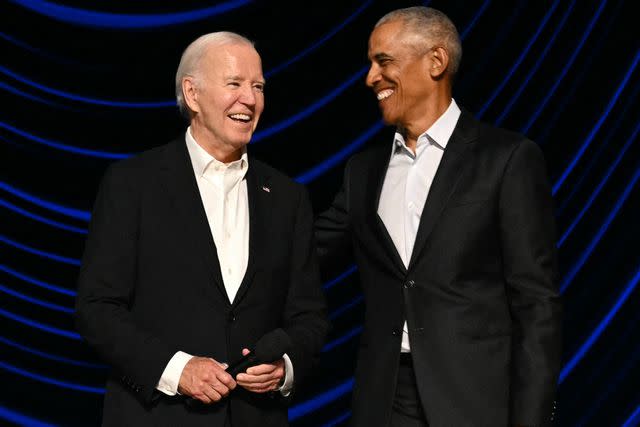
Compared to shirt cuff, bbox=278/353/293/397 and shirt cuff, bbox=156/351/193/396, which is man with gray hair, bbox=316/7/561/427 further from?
shirt cuff, bbox=156/351/193/396

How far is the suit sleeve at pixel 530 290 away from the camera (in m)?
2.43

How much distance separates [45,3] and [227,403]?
73.3 inches

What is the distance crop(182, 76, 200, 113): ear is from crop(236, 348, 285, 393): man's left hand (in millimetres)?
657

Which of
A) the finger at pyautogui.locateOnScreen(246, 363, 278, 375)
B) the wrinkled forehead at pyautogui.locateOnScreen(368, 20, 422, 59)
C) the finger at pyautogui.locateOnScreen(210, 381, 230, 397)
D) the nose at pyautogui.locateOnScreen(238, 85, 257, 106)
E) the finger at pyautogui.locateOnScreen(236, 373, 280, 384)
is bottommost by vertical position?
the finger at pyautogui.locateOnScreen(210, 381, 230, 397)

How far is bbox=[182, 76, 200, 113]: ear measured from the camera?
259 centimetres

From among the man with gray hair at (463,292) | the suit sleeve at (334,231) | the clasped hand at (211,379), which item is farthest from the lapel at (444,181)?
the clasped hand at (211,379)

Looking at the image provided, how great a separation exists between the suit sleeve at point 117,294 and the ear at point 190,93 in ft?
0.85

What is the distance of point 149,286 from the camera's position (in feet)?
7.88

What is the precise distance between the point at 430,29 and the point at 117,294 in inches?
42.7

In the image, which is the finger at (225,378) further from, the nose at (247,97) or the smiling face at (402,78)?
the smiling face at (402,78)

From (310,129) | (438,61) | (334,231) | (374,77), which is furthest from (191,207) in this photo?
(310,129)

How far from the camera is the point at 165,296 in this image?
2.39 m

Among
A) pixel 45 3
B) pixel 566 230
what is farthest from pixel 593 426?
pixel 45 3

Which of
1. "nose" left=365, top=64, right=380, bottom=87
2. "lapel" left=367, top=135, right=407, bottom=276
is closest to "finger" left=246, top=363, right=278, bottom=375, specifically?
"lapel" left=367, top=135, right=407, bottom=276
